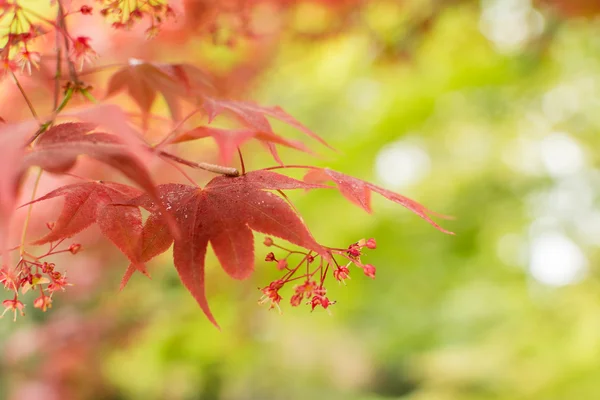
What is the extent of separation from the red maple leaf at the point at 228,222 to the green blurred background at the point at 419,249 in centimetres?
154

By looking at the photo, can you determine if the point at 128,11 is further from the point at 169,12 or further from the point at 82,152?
the point at 82,152

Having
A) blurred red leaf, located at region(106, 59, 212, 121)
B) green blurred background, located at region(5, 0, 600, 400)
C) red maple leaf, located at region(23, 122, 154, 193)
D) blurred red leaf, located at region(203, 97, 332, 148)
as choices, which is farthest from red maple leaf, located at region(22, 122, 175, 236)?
green blurred background, located at region(5, 0, 600, 400)

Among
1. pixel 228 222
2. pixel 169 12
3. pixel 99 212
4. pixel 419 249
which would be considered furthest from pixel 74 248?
pixel 419 249

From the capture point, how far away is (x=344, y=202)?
7.40 feet

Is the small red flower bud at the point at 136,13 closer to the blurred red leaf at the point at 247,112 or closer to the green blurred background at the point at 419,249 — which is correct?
the blurred red leaf at the point at 247,112

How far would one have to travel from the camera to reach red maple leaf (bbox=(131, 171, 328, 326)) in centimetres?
55

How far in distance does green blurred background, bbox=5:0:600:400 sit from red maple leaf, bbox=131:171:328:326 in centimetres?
154

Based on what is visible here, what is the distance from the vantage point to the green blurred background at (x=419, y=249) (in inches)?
90.0

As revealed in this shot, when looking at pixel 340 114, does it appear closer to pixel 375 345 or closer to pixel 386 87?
pixel 386 87

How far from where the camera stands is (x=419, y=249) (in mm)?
3018

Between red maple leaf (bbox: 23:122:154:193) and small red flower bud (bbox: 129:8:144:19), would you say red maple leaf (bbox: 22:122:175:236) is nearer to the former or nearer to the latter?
red maple leaf (bbox: 23:122:154:193)

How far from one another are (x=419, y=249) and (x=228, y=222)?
2549mm

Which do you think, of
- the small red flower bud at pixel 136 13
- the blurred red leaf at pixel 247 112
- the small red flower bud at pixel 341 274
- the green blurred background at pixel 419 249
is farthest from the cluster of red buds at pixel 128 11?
the green blurred background at pixel 419 249

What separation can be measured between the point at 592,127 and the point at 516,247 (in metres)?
0.90
